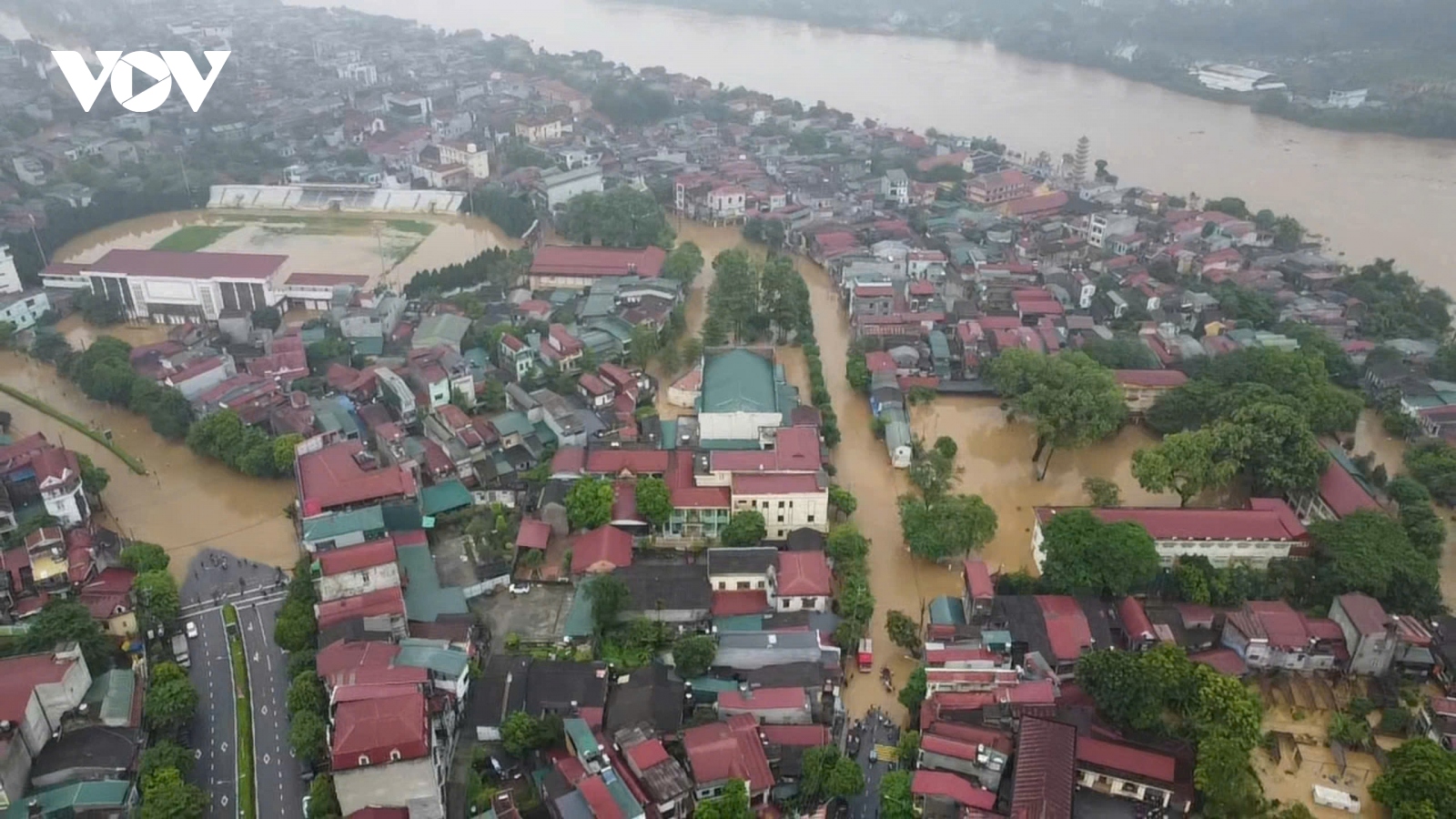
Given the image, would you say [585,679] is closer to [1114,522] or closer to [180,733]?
[180,733]

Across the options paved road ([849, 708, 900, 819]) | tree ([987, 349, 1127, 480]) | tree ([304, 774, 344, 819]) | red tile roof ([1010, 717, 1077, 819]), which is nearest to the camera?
red tile roof ([1010, 717, 1077, 819])

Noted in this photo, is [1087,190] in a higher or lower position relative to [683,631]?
higher

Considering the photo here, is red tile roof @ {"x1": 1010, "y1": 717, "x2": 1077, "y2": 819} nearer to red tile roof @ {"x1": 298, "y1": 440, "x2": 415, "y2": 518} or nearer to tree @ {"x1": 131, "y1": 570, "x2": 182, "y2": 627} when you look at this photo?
Result: red tile roof @ {"x1": 298, "y1": 440, "x2": 415, "y2": 518}

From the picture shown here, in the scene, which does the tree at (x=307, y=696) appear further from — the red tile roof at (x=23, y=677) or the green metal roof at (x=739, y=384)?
the green metal roof at (x=739, y=384)

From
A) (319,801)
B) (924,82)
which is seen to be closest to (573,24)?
(924,82)

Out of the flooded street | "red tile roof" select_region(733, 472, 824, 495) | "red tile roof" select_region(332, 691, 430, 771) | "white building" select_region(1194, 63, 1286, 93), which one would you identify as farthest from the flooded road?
"white building" select_region(1194, 63, 1286, 93)

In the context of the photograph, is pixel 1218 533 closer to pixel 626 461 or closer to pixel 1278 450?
pixel 1278 450

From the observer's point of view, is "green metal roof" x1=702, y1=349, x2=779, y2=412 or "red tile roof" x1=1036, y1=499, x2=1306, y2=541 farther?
"green metal roof" x1=702, y1=349, x2=779, y2=412
